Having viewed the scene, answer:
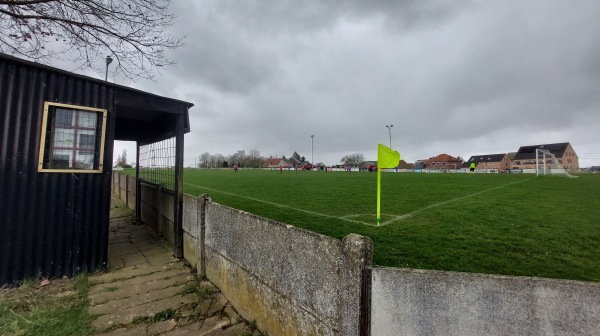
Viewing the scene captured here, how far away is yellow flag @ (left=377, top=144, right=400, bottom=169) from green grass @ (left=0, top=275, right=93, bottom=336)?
5.67 meters

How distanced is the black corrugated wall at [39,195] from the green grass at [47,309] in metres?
0.35

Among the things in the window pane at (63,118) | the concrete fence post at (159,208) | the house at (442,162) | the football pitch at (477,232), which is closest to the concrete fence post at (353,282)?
the football pitch at (477,232)

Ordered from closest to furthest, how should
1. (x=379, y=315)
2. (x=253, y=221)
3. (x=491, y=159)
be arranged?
(x=379, y=315), (x=253, y=221), (x=491, y=159)

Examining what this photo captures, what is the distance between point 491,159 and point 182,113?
106m

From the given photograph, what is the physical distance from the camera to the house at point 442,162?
9262 centimetres

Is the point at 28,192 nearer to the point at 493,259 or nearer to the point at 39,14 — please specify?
Answer: the point at 39,14

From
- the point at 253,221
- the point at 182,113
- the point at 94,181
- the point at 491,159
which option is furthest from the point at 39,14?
the point at 491,159

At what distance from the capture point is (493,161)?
286 feet

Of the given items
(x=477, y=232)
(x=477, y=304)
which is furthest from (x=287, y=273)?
(x=477, y=232)

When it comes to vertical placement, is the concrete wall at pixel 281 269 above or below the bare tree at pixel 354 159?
below

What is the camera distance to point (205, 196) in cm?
468

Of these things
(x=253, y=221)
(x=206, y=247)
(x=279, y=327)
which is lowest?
(x=279, y=327)

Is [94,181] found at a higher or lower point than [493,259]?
higher

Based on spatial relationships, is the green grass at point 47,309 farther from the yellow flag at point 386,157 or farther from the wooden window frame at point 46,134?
the yellow flag at point 386,157
